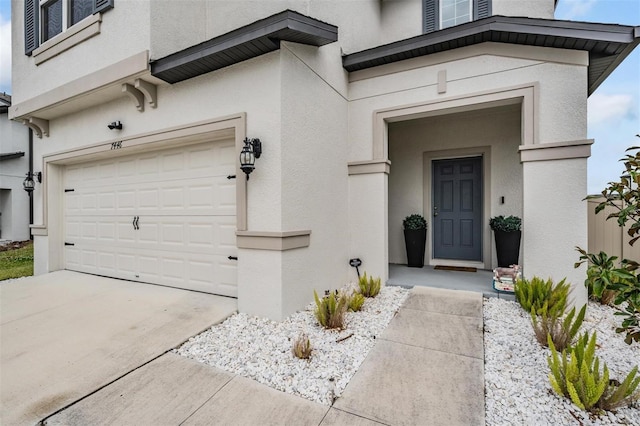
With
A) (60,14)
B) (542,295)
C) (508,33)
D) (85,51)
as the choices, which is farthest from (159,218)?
(508,33)

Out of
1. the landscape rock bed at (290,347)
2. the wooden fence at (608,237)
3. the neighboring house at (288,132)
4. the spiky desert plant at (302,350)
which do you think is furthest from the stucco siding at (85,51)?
the wooden fence at (608,237)

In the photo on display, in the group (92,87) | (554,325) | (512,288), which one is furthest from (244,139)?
(512,288)

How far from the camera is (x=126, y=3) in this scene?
414 cm

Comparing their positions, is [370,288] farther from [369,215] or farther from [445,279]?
[445,279]

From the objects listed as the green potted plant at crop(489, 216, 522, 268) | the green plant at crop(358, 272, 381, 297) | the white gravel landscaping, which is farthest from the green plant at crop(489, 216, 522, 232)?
the green plant at crop(358, 272, 381, 297)

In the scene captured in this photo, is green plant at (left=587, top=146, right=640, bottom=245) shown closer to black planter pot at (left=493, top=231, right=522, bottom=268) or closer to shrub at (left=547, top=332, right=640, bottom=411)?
shrub at (left=547, top=332, right=640, bottom=411)

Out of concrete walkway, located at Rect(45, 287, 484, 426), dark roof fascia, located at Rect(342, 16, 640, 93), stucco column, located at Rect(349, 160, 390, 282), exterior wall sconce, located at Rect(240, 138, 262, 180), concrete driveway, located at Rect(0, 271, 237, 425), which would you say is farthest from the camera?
stucco column, located at Rect(349, 160, 390, 282)

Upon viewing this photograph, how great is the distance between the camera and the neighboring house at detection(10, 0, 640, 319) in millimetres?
3613

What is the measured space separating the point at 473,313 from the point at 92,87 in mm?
6337

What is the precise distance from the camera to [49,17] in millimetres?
5316

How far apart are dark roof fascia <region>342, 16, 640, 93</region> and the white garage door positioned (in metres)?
2.77

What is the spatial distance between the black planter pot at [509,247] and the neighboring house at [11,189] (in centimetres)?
1641

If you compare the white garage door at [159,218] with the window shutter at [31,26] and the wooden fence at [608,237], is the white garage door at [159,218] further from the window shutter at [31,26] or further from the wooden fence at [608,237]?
the wooden fence at [608,237]

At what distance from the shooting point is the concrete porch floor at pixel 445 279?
445 centimetres
